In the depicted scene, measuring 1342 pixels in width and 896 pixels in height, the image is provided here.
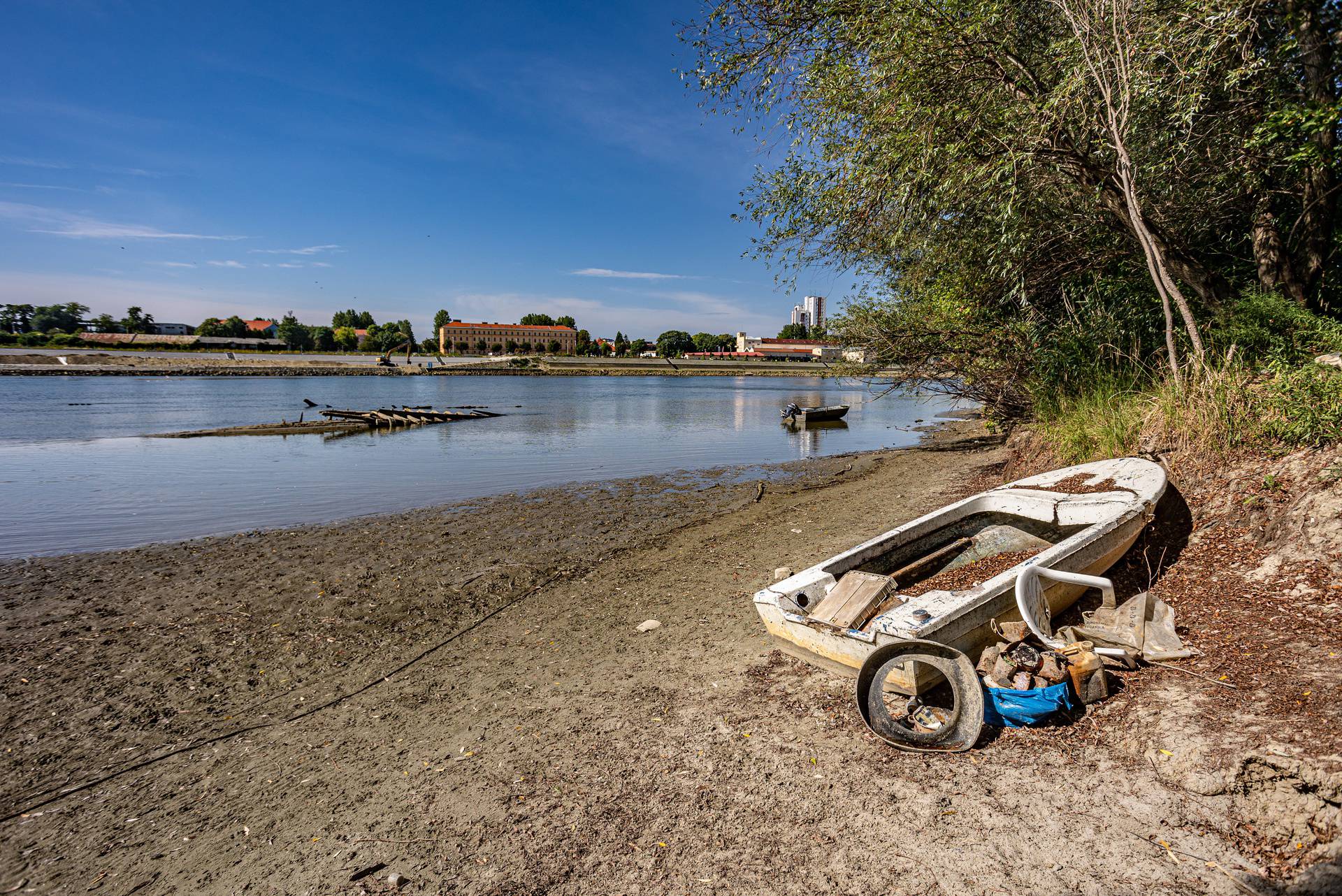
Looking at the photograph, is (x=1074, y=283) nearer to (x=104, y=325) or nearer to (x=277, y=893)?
(x=277, y=893)

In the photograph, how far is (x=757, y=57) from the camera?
27.5 ft

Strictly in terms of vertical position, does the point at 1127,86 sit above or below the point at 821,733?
above

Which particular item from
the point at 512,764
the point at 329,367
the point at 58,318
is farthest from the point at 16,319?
the point at 512,764

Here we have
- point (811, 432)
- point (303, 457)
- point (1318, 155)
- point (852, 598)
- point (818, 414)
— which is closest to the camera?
point (852, 598)

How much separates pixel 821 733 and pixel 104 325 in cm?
21224

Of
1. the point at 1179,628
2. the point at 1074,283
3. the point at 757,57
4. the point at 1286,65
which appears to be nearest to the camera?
the point at 1179,628

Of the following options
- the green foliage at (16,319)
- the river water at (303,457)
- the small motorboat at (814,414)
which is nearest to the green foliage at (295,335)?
the green foliage at (16,319)

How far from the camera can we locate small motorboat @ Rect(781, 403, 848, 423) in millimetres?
29859

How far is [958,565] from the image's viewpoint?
5984 mm

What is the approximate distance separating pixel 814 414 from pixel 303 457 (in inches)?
849

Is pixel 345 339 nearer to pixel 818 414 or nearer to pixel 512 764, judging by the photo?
pixel 818 414

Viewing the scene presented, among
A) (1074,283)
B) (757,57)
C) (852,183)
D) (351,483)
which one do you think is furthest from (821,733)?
(351,483)

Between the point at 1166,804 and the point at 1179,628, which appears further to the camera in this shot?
the point at 1179,628

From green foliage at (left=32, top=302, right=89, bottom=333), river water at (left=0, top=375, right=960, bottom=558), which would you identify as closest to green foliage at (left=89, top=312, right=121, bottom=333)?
green foliage at (left=32, top=302, right=89, bottom=333)
